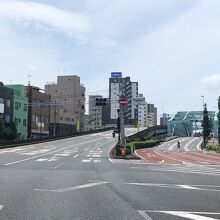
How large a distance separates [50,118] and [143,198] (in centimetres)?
13601

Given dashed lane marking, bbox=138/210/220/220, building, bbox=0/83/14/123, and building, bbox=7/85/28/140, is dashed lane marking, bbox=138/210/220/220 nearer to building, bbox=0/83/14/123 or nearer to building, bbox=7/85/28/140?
building, bbox=0/83/14/123

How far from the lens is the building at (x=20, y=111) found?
115m

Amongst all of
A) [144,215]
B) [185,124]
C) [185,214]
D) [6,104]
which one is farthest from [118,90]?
[185,124]

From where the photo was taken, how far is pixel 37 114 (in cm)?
13512

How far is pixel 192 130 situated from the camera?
18475 centimetres

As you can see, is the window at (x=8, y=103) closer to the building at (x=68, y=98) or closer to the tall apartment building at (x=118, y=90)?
the tall apartment building at (x=118, y=90)

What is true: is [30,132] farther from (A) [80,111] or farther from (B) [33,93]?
(A) [80,111]

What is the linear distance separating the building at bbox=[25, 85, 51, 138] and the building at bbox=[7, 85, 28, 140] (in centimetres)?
387

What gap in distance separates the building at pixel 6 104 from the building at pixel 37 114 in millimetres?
15034

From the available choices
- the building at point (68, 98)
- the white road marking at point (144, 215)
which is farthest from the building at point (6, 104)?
the white road marking at point (144, 215)

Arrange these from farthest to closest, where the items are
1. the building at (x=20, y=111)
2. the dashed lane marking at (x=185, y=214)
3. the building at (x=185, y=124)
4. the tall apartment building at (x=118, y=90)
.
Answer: the building at (x=185, y=124) → the building at (x=20, y=111) → the tall apartment building at (x=118, y=90) → the dashed lane marking at (x=185, y=214)

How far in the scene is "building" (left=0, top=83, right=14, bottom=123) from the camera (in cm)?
10569

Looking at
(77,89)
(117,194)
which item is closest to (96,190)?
(117,194)

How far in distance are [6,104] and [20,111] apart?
1009 centimetres
